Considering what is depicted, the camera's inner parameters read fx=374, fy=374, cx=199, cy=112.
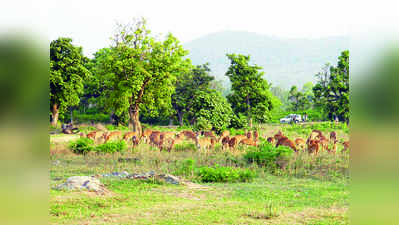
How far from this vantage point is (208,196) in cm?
793

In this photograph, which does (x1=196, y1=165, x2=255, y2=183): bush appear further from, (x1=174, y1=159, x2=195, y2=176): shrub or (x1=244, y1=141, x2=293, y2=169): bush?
(x1=244, y1=141, x2=293, y2=169): bush

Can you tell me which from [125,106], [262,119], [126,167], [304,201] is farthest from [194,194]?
[262,119]

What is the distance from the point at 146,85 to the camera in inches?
886

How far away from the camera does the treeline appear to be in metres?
21.3

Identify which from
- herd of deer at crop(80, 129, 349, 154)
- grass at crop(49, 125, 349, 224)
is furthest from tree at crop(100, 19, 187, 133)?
grass at crop(49, 125, 349, 224)

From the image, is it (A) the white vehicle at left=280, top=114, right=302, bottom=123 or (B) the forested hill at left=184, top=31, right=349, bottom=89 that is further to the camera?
(B) the forested hill at left=184, top=31, right=349, bottom=89

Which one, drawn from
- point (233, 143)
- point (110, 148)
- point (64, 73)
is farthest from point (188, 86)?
point (110, 148)

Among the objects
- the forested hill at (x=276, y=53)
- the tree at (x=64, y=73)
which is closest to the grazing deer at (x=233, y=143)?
the tree at (x=64, y=73)

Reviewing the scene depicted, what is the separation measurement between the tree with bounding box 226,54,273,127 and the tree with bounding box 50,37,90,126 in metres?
11.5

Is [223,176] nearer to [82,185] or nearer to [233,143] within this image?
[82,185]

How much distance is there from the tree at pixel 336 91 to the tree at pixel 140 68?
14.1m

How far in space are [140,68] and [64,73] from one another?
9.84m

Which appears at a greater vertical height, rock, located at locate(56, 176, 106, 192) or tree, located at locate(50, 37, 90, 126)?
tree, located at locate(50, 37, 90, 126)

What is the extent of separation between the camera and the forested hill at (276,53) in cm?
10463
